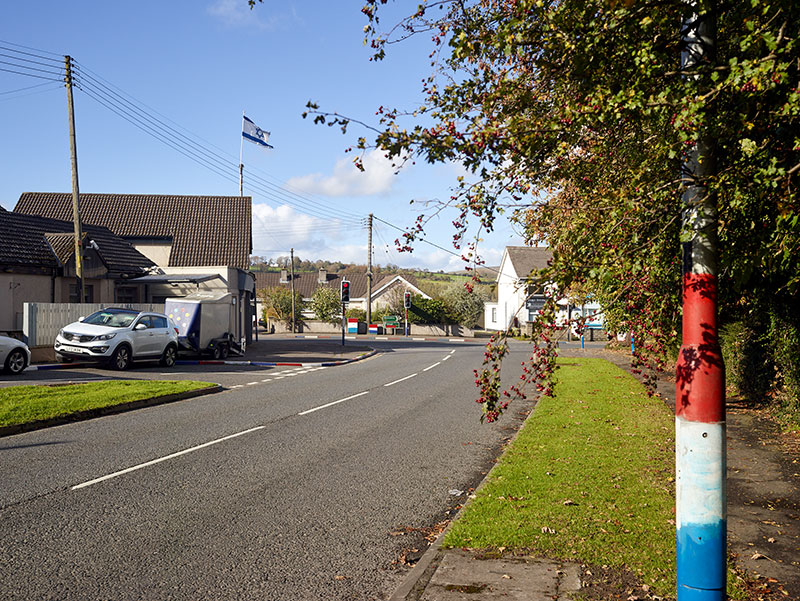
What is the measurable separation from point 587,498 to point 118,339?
1923cm

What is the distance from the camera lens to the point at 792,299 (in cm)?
1025

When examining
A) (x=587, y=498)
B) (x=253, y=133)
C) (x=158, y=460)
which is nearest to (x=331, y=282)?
(x=253, y=133)

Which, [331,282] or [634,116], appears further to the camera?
[331,282]

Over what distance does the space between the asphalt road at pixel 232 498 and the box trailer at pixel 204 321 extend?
13.9m

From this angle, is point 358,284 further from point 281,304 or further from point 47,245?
point 47,245

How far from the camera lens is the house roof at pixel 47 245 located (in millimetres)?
28812

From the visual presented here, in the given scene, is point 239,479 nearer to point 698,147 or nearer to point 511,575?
point 511,575

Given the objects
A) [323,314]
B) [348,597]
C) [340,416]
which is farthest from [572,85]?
[323,314]

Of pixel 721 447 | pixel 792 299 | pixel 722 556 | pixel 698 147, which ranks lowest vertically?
pixel 722 556

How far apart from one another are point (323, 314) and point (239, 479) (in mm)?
61889

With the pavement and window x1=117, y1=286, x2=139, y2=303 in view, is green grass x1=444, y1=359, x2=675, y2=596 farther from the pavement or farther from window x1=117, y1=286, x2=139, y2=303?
window x1=117, y1=286, x2=139, y2=303

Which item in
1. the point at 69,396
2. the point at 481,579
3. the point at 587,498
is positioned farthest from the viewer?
the point at 69,396

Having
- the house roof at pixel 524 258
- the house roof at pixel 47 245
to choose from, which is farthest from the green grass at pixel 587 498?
the house roof at pixel 524 258

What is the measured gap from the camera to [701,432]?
3570mm
